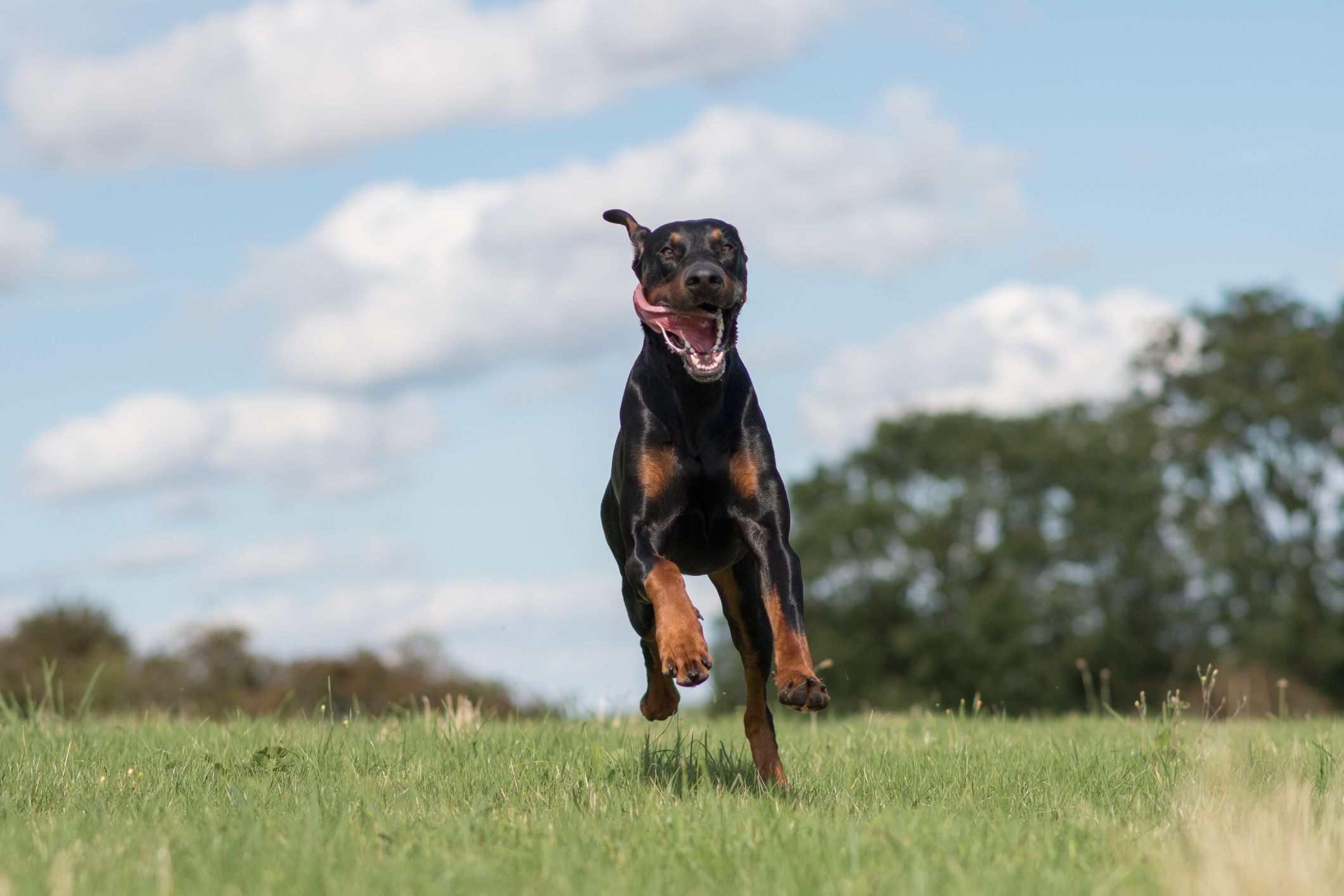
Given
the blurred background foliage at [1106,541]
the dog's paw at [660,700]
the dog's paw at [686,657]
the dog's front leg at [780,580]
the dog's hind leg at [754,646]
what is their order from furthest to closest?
the blurred background foliage at [1106,541] < the dog's paw at [660,700] < the dog's hind leg at [754,646] < the dog's front leg at [780,580] < the dog's paw at [686,657]

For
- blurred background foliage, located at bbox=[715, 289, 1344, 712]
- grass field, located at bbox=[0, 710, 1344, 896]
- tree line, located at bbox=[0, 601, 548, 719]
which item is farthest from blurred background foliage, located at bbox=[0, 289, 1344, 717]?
grass field, located at bbox=[0, 710, 1344, 896]

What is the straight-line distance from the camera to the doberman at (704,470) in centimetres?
595

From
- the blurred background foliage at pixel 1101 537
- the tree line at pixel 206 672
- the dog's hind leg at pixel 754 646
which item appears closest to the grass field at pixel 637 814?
the dog's hind leg at pixel 754 646

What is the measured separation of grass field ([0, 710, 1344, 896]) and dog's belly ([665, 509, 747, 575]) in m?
0.86

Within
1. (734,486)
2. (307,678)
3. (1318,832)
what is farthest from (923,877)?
(307,678)

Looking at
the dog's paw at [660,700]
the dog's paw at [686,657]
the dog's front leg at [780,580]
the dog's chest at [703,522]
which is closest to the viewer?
the dog's paw at [686,657]

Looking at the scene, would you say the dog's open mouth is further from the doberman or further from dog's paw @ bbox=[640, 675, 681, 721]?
dog's paw @ bbox=[640, 675, 681, 721]

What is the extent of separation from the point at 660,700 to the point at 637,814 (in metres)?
1.36

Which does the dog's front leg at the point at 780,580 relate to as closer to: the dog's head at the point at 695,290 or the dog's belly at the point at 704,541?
the dog's belly at the point at 704,541

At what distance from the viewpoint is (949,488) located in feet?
145

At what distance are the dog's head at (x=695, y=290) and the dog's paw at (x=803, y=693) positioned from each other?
4.66 ft

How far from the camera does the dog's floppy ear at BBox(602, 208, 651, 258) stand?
273 inches

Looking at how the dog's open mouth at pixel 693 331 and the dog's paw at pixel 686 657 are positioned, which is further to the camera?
the dog's open mouth at pixel 693 331

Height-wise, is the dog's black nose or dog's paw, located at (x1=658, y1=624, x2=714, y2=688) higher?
the dog's black nose
